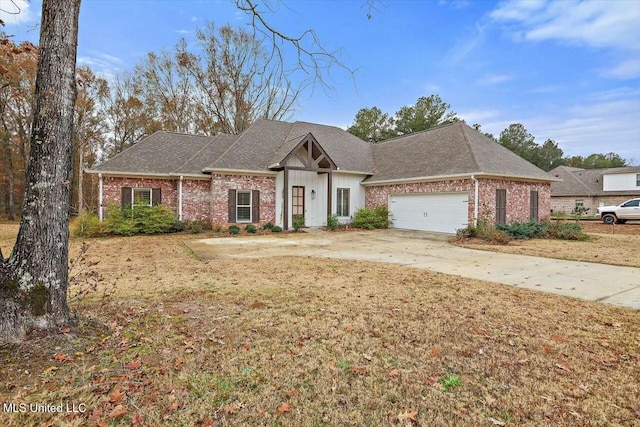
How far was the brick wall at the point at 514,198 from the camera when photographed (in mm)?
14148

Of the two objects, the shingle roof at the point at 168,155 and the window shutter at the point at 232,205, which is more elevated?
the shingle roof at the point at 168,155

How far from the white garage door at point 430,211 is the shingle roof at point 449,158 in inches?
44.8

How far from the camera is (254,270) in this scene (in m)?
7.13

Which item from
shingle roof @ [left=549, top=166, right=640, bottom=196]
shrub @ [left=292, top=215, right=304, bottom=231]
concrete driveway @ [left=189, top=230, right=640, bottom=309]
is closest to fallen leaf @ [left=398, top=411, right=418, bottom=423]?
concrete driveway @ [left=189, top=230, right=640, bottom=309]

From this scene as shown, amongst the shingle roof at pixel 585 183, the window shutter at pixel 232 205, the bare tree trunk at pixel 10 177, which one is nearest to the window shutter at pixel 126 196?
the window shutter at pixel 232 205

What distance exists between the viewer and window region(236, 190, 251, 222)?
1585cm

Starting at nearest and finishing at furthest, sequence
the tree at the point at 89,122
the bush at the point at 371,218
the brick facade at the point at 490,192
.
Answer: the brick facade at the point at 490,192, the bush at the point at 371,218, the tree at the point at 89,122

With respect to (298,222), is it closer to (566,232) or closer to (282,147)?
(282,147)

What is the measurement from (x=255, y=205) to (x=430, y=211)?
886cm

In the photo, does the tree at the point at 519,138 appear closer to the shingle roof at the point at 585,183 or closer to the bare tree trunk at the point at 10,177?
the shingle roof at the point at 585,183

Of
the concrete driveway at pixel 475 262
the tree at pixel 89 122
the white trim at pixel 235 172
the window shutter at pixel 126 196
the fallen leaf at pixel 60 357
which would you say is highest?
the tree at pixel 89 122

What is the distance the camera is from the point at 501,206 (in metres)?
14.8

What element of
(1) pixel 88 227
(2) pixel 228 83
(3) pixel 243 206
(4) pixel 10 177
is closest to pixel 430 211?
(3) pixel 243 206

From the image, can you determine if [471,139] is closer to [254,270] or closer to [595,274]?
[595,274]
